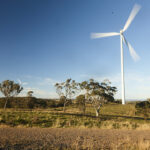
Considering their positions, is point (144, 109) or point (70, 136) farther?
point (144, 109)

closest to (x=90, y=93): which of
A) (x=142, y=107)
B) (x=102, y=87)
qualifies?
(x=102, y=87)

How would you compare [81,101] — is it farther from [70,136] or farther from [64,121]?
[70,136]

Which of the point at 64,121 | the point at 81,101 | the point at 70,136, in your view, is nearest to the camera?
the point at 70,136

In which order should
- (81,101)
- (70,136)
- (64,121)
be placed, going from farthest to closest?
1. (81,101)
2. (64,121)
3. (70,136)

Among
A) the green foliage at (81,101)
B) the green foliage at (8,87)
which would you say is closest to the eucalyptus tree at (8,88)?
the green foliage at (8,87)

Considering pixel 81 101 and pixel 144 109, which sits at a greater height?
pixel 81 101

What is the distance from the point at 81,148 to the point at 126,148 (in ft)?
9.53

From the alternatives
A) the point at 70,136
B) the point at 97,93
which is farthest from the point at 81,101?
the point at 70,136

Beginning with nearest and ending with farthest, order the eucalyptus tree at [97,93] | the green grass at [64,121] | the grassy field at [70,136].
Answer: the grassy field at [70,136] → the green grass at [64,121] → the eucalyptus tree at [97,93]

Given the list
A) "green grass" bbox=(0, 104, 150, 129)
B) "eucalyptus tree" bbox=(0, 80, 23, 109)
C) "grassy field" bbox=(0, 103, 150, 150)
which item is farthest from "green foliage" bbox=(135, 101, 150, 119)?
"eucalyptus tree" bbox=(0, 80, 23, 109)

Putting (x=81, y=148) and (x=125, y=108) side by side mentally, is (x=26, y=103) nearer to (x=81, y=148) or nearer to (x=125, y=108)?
(x=125, y=108)

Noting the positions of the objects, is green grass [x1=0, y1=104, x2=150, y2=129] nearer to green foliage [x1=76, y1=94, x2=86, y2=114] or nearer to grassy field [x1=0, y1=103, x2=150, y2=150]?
grassy field [x1=0, y1=103, x2=150, y2=150]

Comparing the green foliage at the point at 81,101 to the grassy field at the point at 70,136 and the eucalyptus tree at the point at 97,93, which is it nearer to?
the eucalyptus tree at the point at 97,93

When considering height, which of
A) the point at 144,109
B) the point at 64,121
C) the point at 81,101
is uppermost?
the point at 81,101
